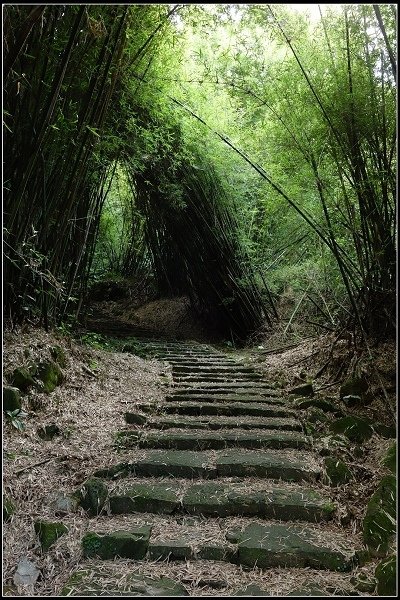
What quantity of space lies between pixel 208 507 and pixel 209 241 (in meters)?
5.02

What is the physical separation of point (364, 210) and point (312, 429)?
1.49 m

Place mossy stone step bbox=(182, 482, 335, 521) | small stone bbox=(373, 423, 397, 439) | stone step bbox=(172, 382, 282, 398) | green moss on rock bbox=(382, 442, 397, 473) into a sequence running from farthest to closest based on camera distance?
stone step bbox=(172, 382, 282, 398) → small stone bbox=(373, 423, 397, 439) → green moss on rock bbox=(382, 442, 397, 473) → mossy stone step bbox=(182, 482, 335, 521)

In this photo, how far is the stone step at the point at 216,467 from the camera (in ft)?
7.73

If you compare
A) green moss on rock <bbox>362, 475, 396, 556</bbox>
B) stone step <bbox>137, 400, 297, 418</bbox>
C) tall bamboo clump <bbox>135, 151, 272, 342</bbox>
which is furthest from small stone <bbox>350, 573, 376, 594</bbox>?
tall bamboo clump <bbox>135, 151, 272, 342</bbox>

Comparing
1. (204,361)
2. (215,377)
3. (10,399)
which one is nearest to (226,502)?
(10,399)

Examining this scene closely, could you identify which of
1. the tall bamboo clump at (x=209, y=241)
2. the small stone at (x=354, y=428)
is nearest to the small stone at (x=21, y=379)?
the small stone at (x=354, y=428)

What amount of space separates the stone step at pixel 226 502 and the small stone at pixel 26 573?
0.47 m

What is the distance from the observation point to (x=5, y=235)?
260 cm

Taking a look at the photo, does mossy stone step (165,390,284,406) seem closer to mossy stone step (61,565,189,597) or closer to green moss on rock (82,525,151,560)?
green moss on rock (82,525,151,560)

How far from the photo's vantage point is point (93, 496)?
6.81 ft

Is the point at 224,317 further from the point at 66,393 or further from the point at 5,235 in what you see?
the point at 5,235

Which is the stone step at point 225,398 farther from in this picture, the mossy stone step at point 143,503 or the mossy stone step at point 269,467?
the mossy stone step at point 143,503

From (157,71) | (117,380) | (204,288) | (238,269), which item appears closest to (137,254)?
(204,288)

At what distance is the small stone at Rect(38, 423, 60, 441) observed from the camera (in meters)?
2.43
